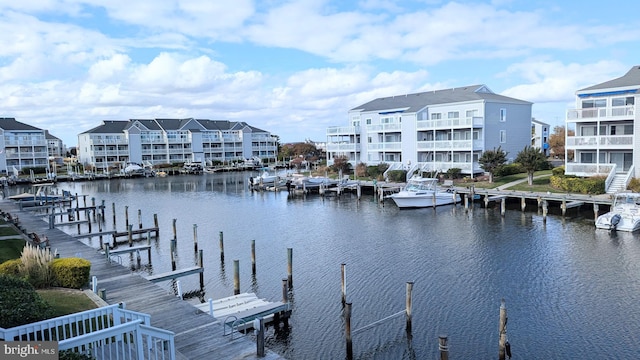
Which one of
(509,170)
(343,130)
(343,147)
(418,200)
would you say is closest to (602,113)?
(509,170)

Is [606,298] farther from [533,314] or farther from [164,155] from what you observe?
[164,155]

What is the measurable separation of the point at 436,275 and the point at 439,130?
42.1m

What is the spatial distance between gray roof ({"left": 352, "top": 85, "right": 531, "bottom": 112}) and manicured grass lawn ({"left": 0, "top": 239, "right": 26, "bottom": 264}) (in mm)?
51962

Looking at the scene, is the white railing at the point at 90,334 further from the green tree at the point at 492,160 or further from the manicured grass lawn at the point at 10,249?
the green tree at the point at 492,160

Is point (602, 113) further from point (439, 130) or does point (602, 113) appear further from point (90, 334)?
point (90, 334)

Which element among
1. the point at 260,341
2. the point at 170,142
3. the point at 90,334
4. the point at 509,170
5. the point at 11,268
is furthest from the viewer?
the point at 170,142

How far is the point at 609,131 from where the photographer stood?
4841 cm

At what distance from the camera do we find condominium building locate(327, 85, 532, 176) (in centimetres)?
6103

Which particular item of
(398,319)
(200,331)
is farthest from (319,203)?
(200,331)

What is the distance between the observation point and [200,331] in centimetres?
1570

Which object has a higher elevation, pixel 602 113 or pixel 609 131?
pixel 602 113

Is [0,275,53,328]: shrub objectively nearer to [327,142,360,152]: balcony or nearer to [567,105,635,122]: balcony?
[567,105,635,122]: balcony

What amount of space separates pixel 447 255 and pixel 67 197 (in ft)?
155

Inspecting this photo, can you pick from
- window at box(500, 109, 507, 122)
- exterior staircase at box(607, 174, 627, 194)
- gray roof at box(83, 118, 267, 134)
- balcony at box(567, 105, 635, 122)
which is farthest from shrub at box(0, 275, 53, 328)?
gray roof at box(83, 118, 267, 134)
